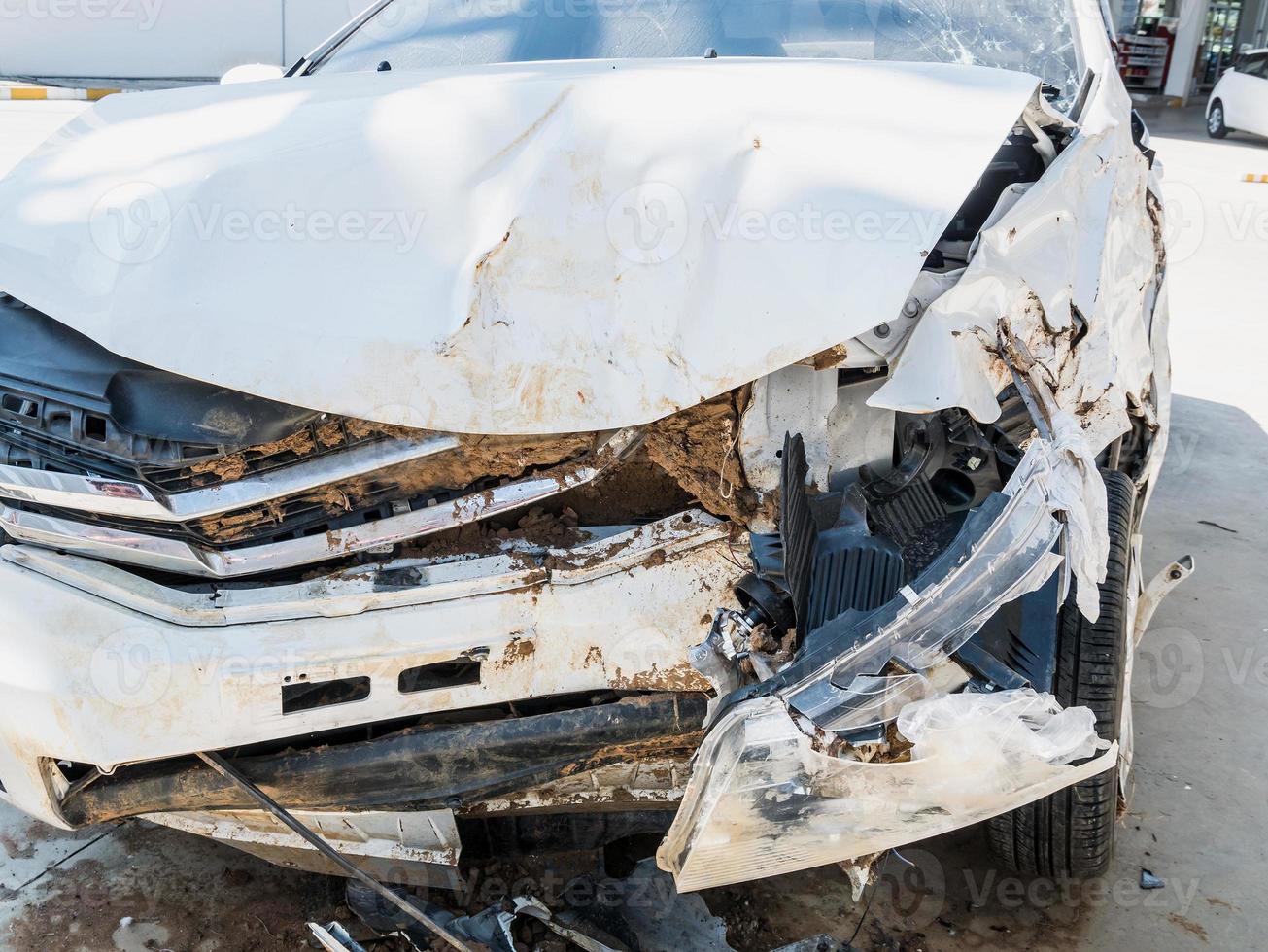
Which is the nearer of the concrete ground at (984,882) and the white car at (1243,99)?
the concrete ground at (984,882)

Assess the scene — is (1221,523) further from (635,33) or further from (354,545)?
(354,545)

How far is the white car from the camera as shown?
43.8ft

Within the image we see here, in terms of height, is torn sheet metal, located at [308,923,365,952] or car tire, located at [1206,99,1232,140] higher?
car tire, located at [1206,99,1232,140]

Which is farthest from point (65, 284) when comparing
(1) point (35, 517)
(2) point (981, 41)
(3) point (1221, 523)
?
(3) point (1221, 523)

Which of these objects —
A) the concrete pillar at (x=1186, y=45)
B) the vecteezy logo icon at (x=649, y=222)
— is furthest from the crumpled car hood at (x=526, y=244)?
the concrete pillar at (x=1186, y=45)

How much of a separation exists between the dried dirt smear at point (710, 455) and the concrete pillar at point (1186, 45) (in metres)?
19.9

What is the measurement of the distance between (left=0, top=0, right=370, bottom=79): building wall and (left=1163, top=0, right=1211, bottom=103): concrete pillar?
526 inches

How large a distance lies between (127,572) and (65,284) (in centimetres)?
50

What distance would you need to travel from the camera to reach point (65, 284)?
6.37ft

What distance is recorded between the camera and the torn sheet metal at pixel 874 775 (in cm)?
163

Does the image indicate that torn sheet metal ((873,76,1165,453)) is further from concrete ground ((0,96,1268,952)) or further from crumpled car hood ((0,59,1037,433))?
concrete ground ((0,96,1268,952))

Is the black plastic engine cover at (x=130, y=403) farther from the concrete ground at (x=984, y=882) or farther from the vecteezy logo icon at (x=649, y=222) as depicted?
the concrete ground at (x=984, y=882)
